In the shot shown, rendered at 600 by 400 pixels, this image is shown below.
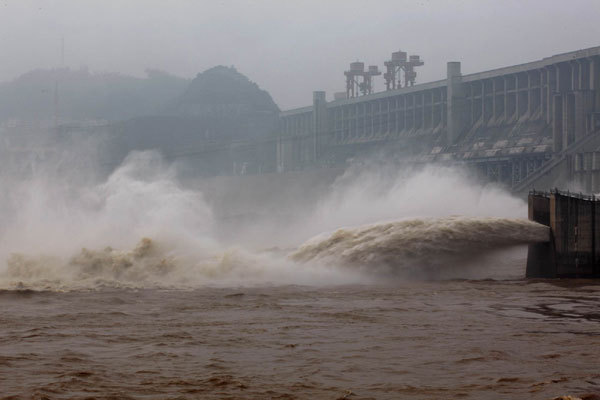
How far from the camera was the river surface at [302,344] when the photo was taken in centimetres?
1611

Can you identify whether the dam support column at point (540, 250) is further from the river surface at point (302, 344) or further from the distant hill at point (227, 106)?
the distant hill at point (227, 106)

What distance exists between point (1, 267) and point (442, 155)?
5733 cm

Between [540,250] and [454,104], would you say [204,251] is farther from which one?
[454,104]

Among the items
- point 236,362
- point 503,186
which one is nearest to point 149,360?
point 236,362

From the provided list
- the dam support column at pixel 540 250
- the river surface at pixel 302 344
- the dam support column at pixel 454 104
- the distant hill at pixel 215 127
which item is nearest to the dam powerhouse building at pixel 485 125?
the dam support column at pixel 454 104

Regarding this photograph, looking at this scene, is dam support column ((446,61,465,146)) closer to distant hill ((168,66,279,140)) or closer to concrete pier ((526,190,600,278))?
distant hill ((168,66,279,140))

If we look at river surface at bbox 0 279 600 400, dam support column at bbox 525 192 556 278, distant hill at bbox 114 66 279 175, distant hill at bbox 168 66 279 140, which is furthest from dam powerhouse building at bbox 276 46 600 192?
river surface at bbox 0 279 600 400

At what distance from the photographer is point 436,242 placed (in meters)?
33.8

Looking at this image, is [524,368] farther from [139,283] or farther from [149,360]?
[139,283]

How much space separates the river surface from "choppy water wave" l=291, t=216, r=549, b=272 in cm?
341

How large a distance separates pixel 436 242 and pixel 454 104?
5666 centimetres

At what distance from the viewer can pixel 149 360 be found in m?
18.4

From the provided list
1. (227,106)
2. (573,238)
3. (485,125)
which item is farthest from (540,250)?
(227,106)

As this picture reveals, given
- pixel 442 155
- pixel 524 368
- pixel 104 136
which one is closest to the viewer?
pixel 524 368
